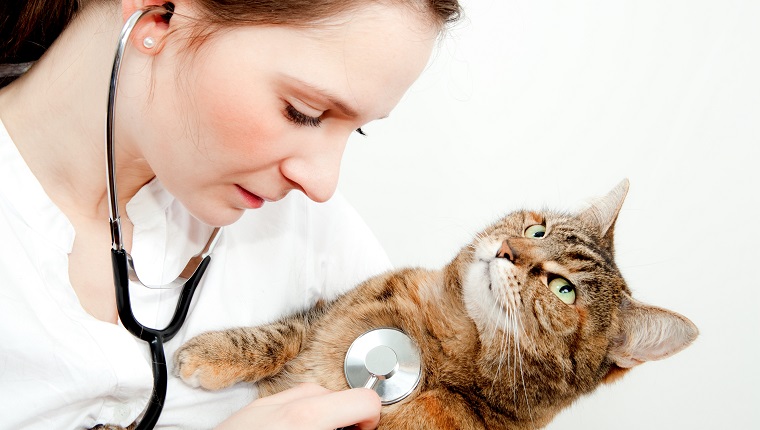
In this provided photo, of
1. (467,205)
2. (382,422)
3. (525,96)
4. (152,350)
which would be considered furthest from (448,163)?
(152,350)

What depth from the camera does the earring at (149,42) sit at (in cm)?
117

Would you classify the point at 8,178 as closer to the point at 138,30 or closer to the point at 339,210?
the point at 138,30

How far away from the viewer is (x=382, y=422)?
1438mm

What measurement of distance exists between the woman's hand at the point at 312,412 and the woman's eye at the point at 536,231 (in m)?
0.70

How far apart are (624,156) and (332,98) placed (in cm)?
127

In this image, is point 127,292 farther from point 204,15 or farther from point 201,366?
point 204,15

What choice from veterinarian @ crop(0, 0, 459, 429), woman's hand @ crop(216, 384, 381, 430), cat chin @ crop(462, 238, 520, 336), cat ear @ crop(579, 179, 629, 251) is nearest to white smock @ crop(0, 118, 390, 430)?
veterinarian @ crop(0, 0, 459, 429)

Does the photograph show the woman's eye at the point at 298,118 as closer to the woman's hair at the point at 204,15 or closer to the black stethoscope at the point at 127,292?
the woman's hair at the point at 204,15

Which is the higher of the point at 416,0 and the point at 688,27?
the point at 688,27

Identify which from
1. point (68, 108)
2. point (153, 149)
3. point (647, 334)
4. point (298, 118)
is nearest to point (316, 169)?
point (298, 118)

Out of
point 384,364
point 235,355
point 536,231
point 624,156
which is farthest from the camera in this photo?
point 624,156

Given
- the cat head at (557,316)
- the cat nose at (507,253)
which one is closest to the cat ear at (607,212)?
the cat head at (557,316)

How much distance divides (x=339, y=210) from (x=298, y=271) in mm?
199

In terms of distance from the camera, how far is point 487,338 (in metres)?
1.55
